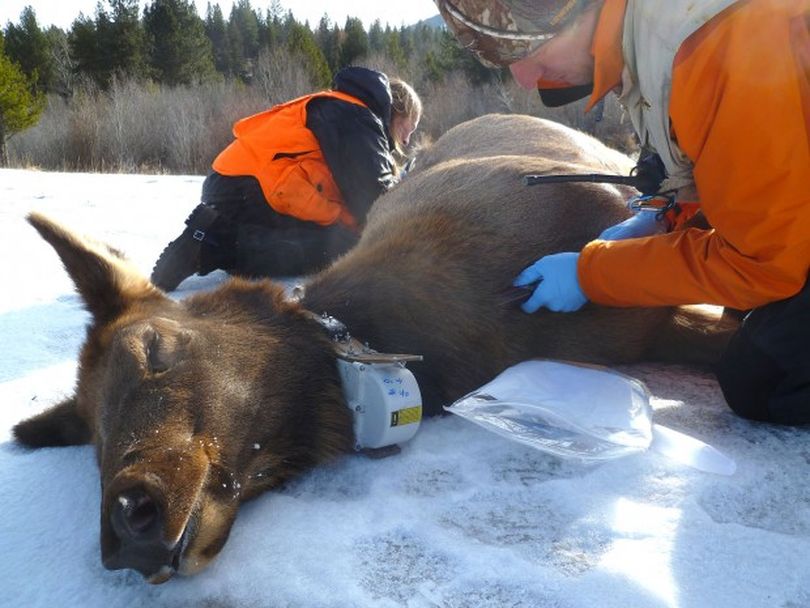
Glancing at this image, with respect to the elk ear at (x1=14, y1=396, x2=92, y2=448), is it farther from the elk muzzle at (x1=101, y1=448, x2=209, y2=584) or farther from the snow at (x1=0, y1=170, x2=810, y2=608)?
the elk muzzle at (x1=101, y1=448, x2=209, y2=584)

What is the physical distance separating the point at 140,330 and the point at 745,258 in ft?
7.18

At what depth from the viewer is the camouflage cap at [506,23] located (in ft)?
10.1

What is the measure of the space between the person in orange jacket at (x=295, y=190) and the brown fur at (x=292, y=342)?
177cm

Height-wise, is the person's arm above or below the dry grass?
above

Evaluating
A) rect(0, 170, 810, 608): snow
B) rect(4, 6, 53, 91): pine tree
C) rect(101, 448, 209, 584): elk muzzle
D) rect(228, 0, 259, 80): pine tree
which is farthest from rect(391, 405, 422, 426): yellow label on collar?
rect(228, 0, 259, 80): pine tree

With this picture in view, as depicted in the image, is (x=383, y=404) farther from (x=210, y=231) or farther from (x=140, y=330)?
(x=210, y=231)

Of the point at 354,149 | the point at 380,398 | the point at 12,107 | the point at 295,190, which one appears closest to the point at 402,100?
the point at 354,149

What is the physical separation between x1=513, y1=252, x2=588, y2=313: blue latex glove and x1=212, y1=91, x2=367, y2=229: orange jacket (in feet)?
10.0

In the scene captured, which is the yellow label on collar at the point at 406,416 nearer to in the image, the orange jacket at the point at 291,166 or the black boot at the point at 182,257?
the black boot at the point at 182,257

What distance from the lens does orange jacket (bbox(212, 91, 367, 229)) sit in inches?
246

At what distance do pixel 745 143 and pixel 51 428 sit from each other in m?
2.75

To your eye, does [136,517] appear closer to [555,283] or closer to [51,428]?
[51,428]

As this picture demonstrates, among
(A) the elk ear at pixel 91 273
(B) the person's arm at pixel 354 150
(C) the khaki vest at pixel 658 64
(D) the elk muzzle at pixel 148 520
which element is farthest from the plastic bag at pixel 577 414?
(B) the person's arm at pixel 354 150

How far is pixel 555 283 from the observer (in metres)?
3.44
